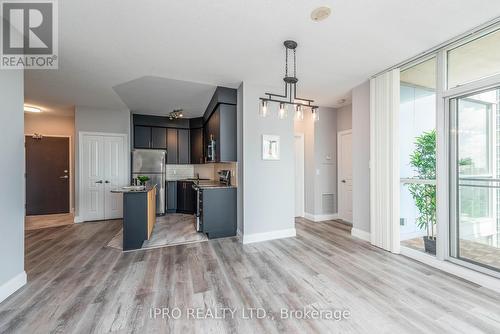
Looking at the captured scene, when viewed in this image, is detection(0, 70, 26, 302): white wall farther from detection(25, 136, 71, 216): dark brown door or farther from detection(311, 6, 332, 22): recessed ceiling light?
detection(25, 136, 71, 216): dark brown door

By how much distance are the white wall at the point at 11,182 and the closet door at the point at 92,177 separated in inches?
123

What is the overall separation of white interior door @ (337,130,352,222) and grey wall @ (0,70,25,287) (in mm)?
5504

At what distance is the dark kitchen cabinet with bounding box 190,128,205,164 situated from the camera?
238 inches

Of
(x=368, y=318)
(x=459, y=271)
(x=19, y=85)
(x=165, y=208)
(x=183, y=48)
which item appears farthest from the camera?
(x=165, y=208)

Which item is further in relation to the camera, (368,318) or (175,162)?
(175,162)

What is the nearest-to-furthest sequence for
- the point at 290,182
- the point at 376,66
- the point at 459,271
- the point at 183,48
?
the point at 459,271 → the point at 183,48 → the point at 376,66 → the point at 290,182

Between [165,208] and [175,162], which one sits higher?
[175,162]

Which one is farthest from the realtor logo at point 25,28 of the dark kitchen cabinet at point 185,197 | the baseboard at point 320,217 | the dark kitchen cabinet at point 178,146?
the baseboard at point 320,217

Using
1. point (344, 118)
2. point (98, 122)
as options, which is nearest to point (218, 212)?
point (344, 118)

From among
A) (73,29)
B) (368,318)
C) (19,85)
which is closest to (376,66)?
(368,318)

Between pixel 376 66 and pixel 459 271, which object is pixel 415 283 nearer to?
pixel 459 271

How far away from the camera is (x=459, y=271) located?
2.45 meters

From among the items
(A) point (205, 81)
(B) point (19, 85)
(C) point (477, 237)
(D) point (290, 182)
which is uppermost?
(A) point (205, 81)

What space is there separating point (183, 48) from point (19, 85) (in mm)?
1776
